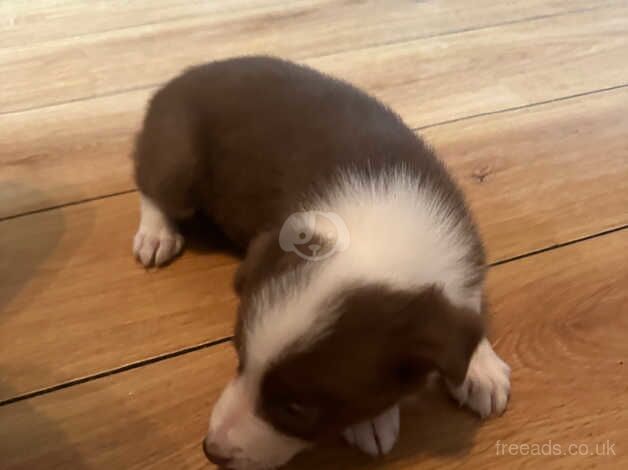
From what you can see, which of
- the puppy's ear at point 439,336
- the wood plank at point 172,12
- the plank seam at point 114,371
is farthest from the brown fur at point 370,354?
the wood plank at point 172,12

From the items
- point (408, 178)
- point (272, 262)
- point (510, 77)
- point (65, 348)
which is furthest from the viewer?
point (510, 77)

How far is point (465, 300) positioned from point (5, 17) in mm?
2432

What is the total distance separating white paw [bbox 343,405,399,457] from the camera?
1476 mm

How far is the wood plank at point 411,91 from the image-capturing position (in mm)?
2143

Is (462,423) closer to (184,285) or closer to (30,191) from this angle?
(184,285)


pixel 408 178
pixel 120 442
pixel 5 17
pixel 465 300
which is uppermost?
pixel 408 178

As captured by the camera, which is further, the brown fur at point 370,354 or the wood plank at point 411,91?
the wood plank at point 411,91

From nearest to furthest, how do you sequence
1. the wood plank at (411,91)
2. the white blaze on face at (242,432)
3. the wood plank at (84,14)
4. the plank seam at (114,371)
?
the white blaze on face at (242,432) < the plank seam at (114,371) < the wood plank at (411,91) < the wood plank at (84,14)

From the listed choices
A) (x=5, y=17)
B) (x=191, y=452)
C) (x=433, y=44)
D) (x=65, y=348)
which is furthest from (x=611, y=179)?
(x=5, y=17)

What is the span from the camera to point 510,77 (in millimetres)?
2590

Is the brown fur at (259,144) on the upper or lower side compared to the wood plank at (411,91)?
upper

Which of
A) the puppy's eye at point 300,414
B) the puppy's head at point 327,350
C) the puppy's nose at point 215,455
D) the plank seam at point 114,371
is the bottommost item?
the plank seam at point 114,371

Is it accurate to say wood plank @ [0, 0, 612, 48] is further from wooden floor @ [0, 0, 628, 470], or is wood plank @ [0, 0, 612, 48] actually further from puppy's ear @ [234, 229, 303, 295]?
puppy's ear @ [234, 229, 303, 295]

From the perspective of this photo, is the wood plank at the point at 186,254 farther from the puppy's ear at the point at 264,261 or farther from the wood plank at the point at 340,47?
the puppy's ear at the point at 264,261
